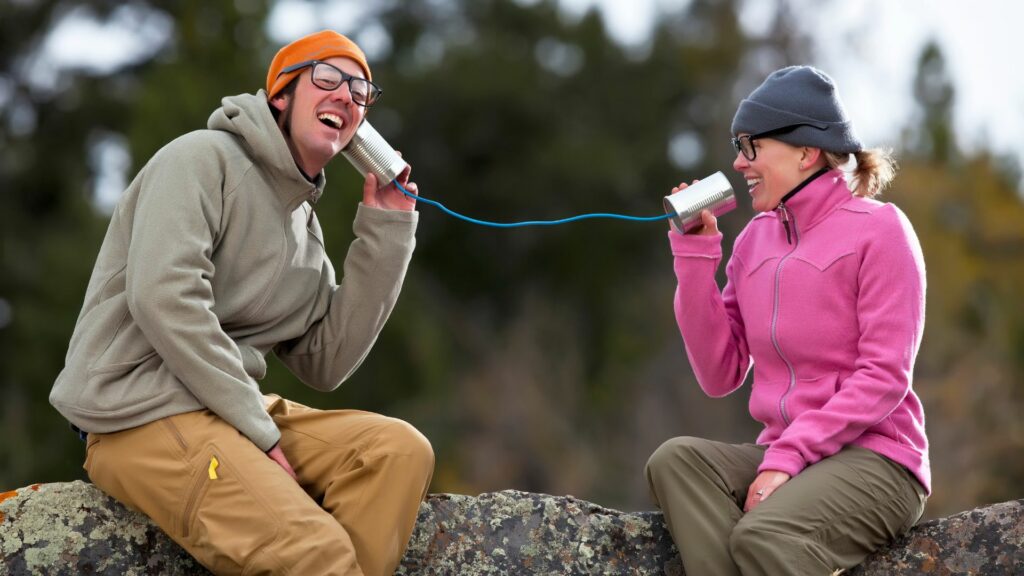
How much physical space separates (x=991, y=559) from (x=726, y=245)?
692 inches

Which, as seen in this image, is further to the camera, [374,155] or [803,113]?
[374,155]

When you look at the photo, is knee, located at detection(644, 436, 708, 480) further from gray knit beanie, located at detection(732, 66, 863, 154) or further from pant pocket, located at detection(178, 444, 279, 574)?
pant pocket, located at detection(178, 444, 279, 574)

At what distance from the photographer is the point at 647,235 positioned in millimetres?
25406

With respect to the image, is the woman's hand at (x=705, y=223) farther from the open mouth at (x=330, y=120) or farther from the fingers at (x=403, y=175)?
the open mouth at (x=330, y=120)

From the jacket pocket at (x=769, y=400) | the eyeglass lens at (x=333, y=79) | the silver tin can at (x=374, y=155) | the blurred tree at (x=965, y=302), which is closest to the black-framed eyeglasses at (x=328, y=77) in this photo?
the eyeglass lens at (x=333, y=79)

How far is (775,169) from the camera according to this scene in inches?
146

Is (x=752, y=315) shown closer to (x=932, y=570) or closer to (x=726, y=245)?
(x=932, y=570)

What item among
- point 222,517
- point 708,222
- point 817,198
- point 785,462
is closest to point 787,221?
point 817,198

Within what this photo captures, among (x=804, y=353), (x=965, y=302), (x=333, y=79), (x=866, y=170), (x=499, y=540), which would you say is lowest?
(x=965, y=302)

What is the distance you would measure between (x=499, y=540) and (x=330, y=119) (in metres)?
1.14

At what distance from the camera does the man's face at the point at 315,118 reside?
3.67m

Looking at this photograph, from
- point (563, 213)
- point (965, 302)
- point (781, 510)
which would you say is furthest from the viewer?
point (965, 302)

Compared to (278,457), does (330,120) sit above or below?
above

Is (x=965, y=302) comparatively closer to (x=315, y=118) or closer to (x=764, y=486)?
(x=764, y=486)
